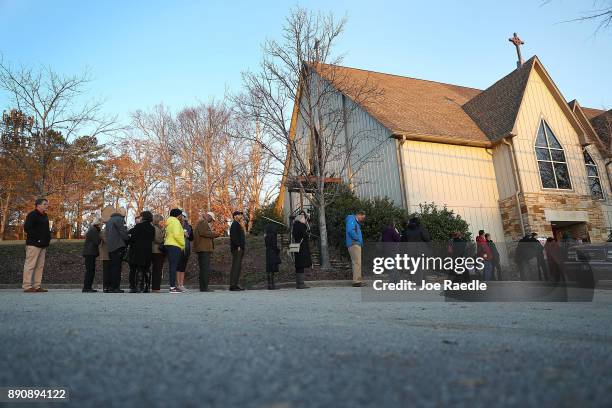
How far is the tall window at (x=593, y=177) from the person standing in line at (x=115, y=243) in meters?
20.9

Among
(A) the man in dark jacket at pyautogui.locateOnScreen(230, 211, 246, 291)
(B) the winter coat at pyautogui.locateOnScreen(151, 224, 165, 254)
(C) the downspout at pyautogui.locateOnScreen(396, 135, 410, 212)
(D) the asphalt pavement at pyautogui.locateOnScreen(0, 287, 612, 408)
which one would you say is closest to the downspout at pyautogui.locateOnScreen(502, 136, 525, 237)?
(C) the downspout at pyautogui.locateOnScreen(396, 135, 410, 212)

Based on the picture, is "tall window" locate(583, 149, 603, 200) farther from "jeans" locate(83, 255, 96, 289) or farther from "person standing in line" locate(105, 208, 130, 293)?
"jeans" locate(83, 255, 96, 289)

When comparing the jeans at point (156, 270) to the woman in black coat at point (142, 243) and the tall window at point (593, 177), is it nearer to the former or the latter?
the woman in black coat at point (142, 243)

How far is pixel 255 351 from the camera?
184 cm

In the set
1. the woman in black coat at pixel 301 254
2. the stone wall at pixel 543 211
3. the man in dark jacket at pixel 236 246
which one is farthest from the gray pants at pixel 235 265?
the stone wall at pixel 543 211

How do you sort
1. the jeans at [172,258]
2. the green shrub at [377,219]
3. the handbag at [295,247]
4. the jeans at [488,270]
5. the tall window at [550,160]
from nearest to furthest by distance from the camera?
the jeans at [172,258], the handbag at [295,247], the jeans at [488,270], the green shrub at [377,219], the tall window at [550,160]

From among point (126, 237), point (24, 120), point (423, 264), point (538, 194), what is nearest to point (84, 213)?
point (24, 120)

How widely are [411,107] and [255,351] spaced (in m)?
20.0

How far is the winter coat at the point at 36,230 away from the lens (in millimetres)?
7938

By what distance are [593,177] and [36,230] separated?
23.7 metres

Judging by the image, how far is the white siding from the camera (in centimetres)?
1697

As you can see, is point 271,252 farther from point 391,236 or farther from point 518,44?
point 518,44

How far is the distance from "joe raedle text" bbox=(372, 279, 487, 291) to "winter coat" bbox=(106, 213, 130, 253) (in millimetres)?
6034

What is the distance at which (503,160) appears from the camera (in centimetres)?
1795
